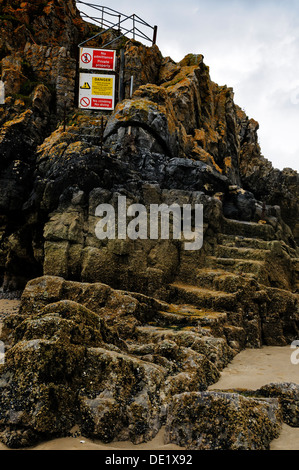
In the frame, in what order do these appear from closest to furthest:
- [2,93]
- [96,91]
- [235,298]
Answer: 1. [235,298]
2. [2,93]
3. [96,91]

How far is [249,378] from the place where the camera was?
8250mm

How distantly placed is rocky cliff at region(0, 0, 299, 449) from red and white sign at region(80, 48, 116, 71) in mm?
1830

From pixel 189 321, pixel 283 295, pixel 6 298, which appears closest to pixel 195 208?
pixel 283 295

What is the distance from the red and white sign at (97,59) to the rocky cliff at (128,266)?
72.0 inches

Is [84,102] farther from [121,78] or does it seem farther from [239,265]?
[239,265]

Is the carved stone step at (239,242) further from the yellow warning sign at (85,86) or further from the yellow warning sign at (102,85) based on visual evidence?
the yellow warning sign at (85,86)

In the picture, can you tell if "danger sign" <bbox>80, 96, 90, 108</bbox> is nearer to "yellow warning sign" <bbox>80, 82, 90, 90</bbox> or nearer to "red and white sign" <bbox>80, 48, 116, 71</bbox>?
"yellow warning sign" <bbox>80, 82, 90, 90</bbox>

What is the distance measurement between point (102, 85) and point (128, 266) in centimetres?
1840

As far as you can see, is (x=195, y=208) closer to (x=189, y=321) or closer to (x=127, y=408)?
(x=189, y=321)

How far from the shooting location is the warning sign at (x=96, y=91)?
86.6 feet

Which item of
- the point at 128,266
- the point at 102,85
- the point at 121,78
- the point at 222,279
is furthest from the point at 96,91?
the point at 222,279

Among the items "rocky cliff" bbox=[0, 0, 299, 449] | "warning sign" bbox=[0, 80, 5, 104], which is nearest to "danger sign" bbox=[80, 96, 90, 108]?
"rocky cliff" bbox=[0, 0, 299, 449]

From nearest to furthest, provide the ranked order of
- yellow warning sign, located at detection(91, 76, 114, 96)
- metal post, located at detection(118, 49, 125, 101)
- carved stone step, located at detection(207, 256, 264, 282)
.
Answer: carved stone step, located at detection(207, 256, 264, 282)
yellow warning sign, located at detection(91, 76, 114, 96)
metal post, located at detection(118, 49, 125, 101)

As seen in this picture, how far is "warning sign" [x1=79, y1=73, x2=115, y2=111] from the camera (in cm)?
2639
